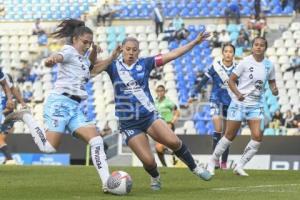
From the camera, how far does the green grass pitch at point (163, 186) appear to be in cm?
1063

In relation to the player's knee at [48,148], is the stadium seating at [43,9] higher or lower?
higher

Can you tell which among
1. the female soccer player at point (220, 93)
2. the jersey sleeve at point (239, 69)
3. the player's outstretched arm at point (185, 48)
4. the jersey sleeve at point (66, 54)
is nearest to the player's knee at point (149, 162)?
the player's outstretched arm at point (185, 48)

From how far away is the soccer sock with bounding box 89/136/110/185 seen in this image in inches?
424

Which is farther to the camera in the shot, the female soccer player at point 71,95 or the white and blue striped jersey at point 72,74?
the white and blue striped jersey at point 72,74

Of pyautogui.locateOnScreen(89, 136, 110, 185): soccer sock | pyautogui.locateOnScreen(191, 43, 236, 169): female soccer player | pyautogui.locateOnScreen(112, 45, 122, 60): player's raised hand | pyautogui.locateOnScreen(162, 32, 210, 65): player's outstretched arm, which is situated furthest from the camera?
pyautogui.locateOnScreen(191, 43, 236, 169): female soccer player

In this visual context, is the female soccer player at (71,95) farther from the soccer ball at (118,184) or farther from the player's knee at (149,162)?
the player's knee at (149,162)

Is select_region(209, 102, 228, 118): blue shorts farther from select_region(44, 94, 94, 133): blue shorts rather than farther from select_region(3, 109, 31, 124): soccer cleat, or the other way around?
select_region(44, 94, 94, 133): blue shorts

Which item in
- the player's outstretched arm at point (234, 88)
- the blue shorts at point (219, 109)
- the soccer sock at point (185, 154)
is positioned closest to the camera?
the soccer sock at point (185, 154)

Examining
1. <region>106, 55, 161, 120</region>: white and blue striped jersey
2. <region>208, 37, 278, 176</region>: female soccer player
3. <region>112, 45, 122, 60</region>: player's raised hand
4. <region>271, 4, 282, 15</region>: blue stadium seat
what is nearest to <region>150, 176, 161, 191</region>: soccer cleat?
<region>106, 55, 161, 120</region>: white and blue striped jersey

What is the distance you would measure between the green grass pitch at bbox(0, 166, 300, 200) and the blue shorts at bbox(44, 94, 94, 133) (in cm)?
90

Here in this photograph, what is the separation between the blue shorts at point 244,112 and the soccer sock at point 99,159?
13.4 ft

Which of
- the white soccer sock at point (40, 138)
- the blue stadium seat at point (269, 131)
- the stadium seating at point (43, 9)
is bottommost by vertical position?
the blue stadium seat at point (269, 131)

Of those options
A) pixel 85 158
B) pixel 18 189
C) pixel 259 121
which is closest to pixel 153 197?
pixel 18 189

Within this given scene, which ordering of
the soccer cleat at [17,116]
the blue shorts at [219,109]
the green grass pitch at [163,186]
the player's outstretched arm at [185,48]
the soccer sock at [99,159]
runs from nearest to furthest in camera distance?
1. the green grass pitch at [163,186]
2. the soccer sock at [99,159]
3. the player's outstretched arm at [185,48]
4. the soccer cleat at [17,116]
5. the blue shorts at [219,109]
